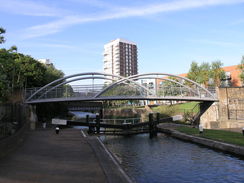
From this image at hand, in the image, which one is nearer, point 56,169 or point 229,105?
point 56,169

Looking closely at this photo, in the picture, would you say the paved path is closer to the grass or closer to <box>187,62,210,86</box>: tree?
the grass

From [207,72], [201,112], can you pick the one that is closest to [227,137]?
[201,112]

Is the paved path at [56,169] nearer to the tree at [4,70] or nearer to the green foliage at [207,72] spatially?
the tree at [4,70]

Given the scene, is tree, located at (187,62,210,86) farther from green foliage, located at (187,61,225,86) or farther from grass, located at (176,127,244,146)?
grass, located at (176,127,244,146)

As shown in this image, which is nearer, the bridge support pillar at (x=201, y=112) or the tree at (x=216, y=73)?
the bridge support pillar at (x=201, y=112)

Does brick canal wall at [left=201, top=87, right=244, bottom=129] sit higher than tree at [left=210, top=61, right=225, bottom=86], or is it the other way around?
tree at [left=210, top=61, right=225, bottom=86]

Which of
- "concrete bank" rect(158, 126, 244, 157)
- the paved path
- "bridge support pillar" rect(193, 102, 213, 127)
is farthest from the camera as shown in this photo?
"bridge support pillar" rect(193, 102, 213, 127)

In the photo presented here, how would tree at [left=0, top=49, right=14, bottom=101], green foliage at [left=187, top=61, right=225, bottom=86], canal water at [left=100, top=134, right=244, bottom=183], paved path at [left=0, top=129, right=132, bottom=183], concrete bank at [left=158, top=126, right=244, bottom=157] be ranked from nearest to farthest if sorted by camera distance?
paved path at [left=0, top=129, right=132, bottom=183], canal water at [left=100, top=134, right=244, bottom=183], concrete bank at [left=158, top=126, right=244, bottom=157], tree at [left=0, top=49, right=14, bottom=101], green foliage at [left=187, top=61, right=225, bottom=86]

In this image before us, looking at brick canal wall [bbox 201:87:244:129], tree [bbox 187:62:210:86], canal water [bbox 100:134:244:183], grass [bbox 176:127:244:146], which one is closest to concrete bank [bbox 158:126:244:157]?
canal water [bbox 100:134:244:183]

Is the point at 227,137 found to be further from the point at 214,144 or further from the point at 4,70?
the point at 4,70

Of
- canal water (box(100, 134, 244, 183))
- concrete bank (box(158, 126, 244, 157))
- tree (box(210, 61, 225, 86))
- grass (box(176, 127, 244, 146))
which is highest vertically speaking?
tree (box(210, 61, 225, 86))

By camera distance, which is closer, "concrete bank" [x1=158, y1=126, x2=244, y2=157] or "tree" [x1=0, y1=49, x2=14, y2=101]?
"concrete bank" [x1=158, y1=126, x2=244, y2=157]

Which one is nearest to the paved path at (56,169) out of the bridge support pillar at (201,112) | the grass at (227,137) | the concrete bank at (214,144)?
the concrete bank at (214,144)

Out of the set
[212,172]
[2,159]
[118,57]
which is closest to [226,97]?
[212,172]
